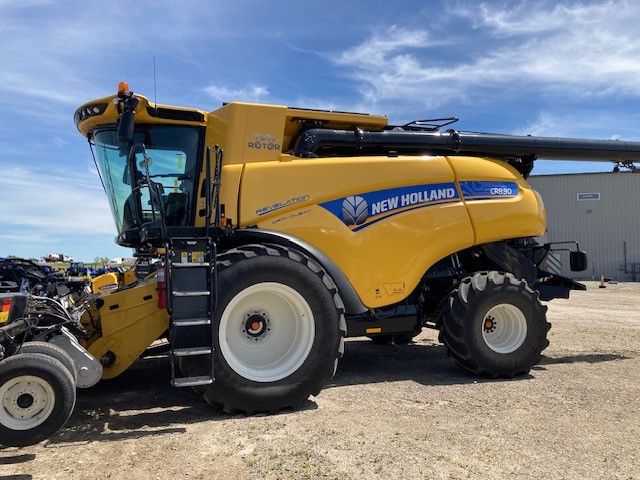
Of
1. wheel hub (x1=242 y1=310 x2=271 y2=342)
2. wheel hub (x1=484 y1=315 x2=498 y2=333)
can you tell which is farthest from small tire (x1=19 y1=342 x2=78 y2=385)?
wheel hub (x1=484 y1=315 x2=498 y2=333)

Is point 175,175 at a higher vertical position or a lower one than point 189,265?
higher

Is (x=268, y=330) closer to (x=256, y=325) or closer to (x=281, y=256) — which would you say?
(x=256, y=325)

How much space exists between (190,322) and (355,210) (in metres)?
2.27

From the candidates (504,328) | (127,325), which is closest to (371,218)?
(504,328)

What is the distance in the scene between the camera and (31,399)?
12.7ft

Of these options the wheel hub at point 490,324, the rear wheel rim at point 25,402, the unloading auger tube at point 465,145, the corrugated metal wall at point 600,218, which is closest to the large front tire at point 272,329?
the rear wheel rim at point 25,402

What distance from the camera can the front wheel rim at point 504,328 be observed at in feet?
21.6

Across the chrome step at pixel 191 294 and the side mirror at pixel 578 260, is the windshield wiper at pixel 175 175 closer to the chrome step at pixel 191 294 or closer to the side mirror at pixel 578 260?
the chrome step at pixel 191 294

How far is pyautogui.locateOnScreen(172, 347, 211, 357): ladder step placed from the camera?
466 centimetres

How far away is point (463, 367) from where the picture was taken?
6441 millimetres

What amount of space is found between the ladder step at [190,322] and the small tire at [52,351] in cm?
87

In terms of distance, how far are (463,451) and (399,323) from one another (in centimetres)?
247

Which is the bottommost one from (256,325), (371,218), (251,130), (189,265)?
(256,325)

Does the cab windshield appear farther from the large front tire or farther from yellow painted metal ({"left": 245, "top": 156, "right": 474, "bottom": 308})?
the large front tire
